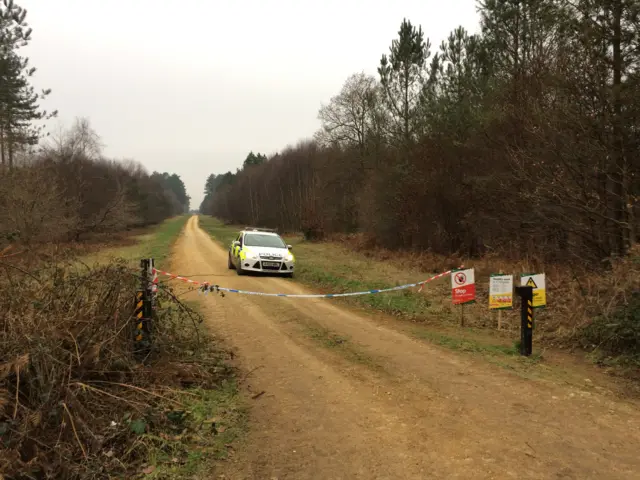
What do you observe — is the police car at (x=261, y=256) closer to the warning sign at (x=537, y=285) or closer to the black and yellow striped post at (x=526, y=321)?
the warning sign at (x=537, y=285)

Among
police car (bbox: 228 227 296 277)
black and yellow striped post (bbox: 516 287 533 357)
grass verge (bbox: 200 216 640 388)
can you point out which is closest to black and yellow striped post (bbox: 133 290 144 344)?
grass verge (bbox: 200 216 640 388)

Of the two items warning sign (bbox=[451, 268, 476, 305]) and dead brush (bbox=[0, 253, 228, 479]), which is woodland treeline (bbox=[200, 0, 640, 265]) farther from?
dead brush (bbox=[0, 253, 228, 479])

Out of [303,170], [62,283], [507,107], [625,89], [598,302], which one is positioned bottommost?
[598,302]

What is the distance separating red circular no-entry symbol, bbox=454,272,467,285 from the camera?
28.3ft

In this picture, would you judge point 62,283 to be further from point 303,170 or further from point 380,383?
point 303,170

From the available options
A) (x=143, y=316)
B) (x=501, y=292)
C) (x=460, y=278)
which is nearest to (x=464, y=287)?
(x=460, y=278)

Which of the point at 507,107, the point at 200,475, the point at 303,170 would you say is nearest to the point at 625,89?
the point at 507,107

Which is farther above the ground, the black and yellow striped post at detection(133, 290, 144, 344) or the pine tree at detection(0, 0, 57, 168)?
the pine tree at detection(0, 0, 57, 168)

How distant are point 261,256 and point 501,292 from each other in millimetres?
8539

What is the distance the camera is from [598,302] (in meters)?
7.20

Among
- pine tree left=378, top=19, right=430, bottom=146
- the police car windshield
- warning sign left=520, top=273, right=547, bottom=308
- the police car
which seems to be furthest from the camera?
pine tree left=378, top=19, right=430, bottom=146

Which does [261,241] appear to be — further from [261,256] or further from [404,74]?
[404,74]

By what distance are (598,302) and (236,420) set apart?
6.23 m

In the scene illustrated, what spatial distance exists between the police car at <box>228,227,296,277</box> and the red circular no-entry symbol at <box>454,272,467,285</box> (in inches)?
287
